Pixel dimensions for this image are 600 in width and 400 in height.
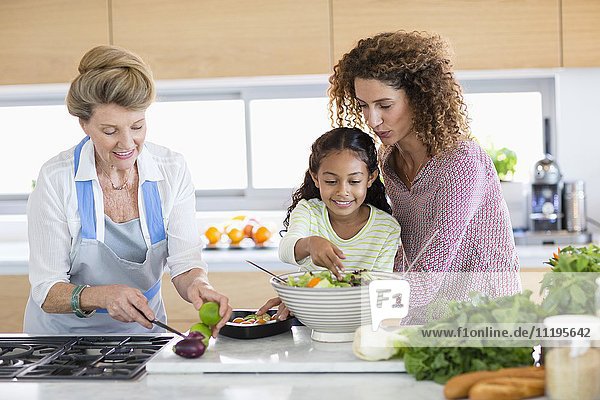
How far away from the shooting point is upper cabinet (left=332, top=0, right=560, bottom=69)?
3412 millimetres

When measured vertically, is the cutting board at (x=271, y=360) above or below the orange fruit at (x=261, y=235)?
below

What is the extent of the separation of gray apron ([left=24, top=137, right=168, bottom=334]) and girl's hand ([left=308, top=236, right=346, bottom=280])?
520 mm

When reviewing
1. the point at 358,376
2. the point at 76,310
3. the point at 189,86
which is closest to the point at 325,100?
the point at 189,86

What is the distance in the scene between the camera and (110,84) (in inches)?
78.1

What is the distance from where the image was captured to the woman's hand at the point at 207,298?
1764 mm

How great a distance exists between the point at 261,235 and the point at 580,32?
1.59 m

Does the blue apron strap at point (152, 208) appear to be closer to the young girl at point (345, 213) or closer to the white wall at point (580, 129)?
the young girl at point (345, 213)

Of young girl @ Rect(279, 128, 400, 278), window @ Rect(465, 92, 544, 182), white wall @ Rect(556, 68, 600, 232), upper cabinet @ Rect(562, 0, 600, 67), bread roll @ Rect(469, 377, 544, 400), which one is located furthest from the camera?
window @ Rect(465, 92, 544, 182)

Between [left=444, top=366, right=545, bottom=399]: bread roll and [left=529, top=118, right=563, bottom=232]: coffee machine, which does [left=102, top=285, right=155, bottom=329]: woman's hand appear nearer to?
[left=444, top=366, right=545, bottom=399]: bread roll

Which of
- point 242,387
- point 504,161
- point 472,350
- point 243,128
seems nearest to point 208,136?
point 243,128

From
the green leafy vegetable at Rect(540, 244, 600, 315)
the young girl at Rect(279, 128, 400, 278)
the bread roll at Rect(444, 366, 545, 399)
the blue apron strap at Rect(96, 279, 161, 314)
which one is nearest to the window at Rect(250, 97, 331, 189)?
the blue apron strap at Rect(96, 279, 161, 314)

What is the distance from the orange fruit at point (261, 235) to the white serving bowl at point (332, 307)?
175cm

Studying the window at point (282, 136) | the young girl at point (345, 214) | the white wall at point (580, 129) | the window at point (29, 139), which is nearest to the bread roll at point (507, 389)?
→ the young girl at point (345, 214)

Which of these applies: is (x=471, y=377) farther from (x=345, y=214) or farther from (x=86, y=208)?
(x=86, y=208)
